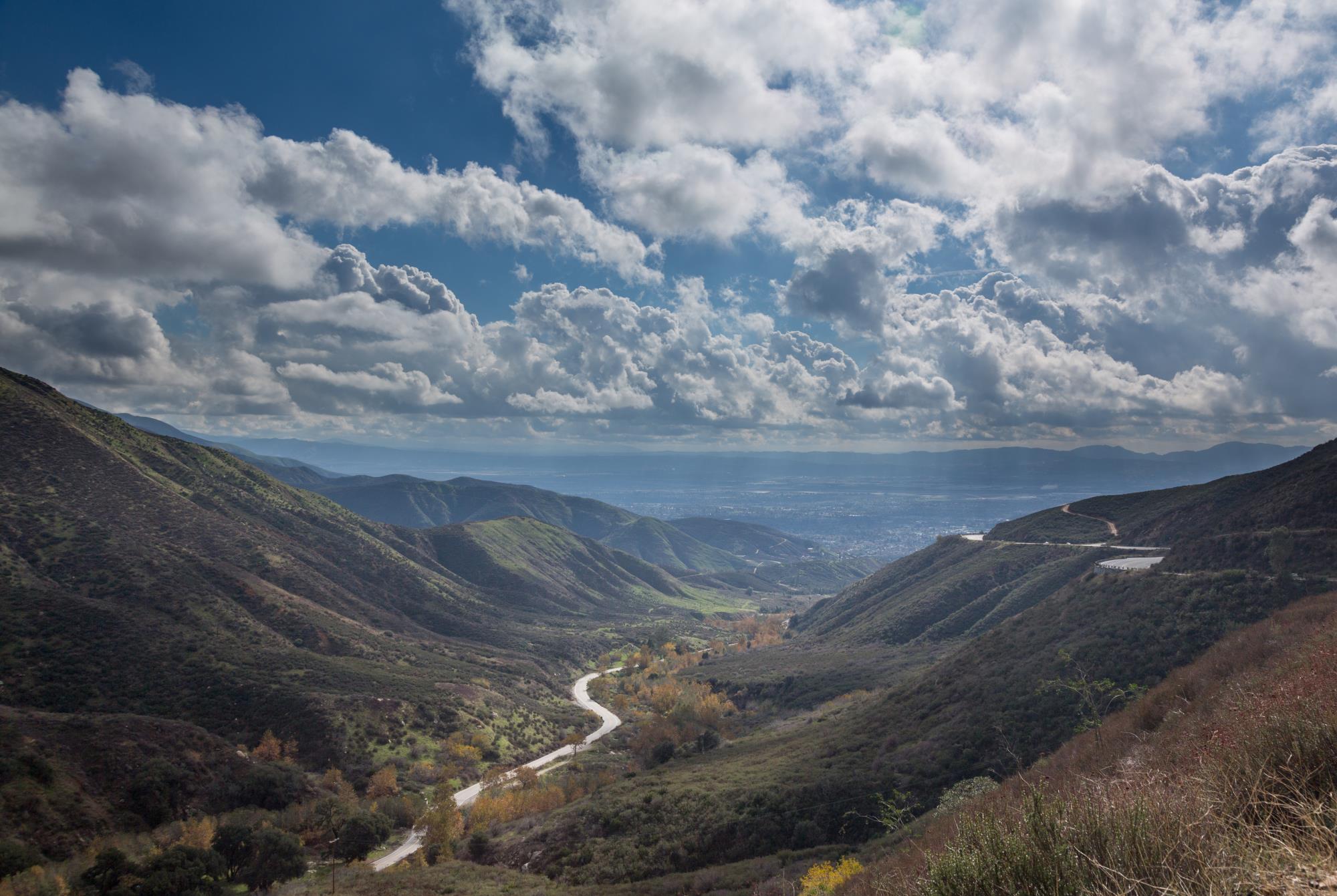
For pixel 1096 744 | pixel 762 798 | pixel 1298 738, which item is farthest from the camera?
pixel 762 798

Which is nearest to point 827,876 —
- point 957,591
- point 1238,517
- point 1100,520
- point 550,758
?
point 1238,517

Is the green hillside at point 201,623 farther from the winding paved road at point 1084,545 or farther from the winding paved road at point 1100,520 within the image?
the winding paved road at point 1100,520

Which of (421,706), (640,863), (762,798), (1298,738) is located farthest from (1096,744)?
(421,706)

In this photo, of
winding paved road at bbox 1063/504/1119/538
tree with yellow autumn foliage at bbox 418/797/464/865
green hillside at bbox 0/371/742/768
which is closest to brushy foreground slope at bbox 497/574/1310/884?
tree with yellow autumn foliage at bbox 418/797/464/865

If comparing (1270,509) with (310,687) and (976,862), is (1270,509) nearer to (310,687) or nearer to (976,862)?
(976,862)

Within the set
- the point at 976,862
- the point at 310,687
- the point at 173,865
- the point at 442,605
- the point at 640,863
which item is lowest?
the point at 442,605

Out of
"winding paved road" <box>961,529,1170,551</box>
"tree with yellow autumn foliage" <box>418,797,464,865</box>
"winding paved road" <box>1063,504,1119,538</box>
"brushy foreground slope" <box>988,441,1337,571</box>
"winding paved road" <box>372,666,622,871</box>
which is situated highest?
"brushy foreground slope" <box>988,441,1337,571</box>

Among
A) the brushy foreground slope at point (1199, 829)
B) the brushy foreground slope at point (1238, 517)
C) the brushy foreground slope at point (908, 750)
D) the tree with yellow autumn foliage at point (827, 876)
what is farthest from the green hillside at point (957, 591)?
the brushy foreground slope at point (1199, 829)

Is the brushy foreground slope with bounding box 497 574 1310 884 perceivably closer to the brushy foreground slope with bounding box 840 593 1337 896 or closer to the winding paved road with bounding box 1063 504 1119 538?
the brushy foreground slope with bounding box 840 593 1337 896

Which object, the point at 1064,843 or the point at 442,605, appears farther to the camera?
the point at 442,605
